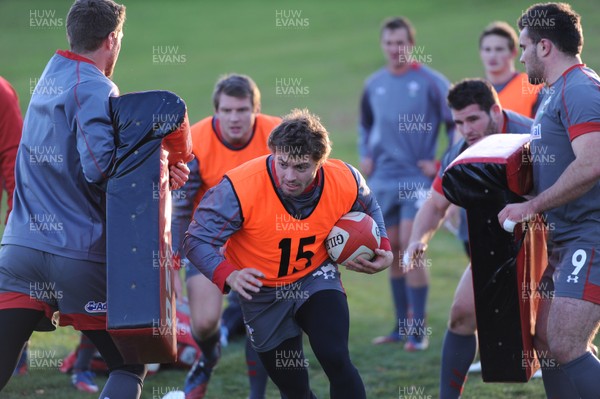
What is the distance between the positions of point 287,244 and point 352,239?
1.26 feet

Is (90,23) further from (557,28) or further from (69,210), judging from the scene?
(557,28)

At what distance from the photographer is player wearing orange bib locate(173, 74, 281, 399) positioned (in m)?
6.89

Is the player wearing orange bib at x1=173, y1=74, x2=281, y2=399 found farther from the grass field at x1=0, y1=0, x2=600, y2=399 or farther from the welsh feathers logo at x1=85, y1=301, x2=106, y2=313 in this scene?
the welsh feathers logo at x1=85, y1=301, x2=106, y2=313

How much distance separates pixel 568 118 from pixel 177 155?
2207mm

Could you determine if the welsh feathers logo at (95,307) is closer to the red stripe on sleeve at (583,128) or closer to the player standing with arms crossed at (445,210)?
the player standing with arms crossed at (445,210)

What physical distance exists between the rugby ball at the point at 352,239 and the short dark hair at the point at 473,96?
140cm

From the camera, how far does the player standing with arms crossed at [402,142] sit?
9117 millimetres

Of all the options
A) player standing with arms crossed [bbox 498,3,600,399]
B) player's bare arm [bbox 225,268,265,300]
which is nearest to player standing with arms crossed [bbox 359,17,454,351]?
player standing with arms crossed [bbox 498,3,600,399]

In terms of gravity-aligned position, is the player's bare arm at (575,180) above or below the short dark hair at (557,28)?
below

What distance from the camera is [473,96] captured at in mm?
6352

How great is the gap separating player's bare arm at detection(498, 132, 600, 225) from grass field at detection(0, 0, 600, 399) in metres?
3.76

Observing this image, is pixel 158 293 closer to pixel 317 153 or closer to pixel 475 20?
pixel 317 153

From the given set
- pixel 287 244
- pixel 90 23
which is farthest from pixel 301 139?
pixel 90 23

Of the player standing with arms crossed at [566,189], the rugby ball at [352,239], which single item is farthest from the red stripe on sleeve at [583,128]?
the rugby ball at [352,239]
